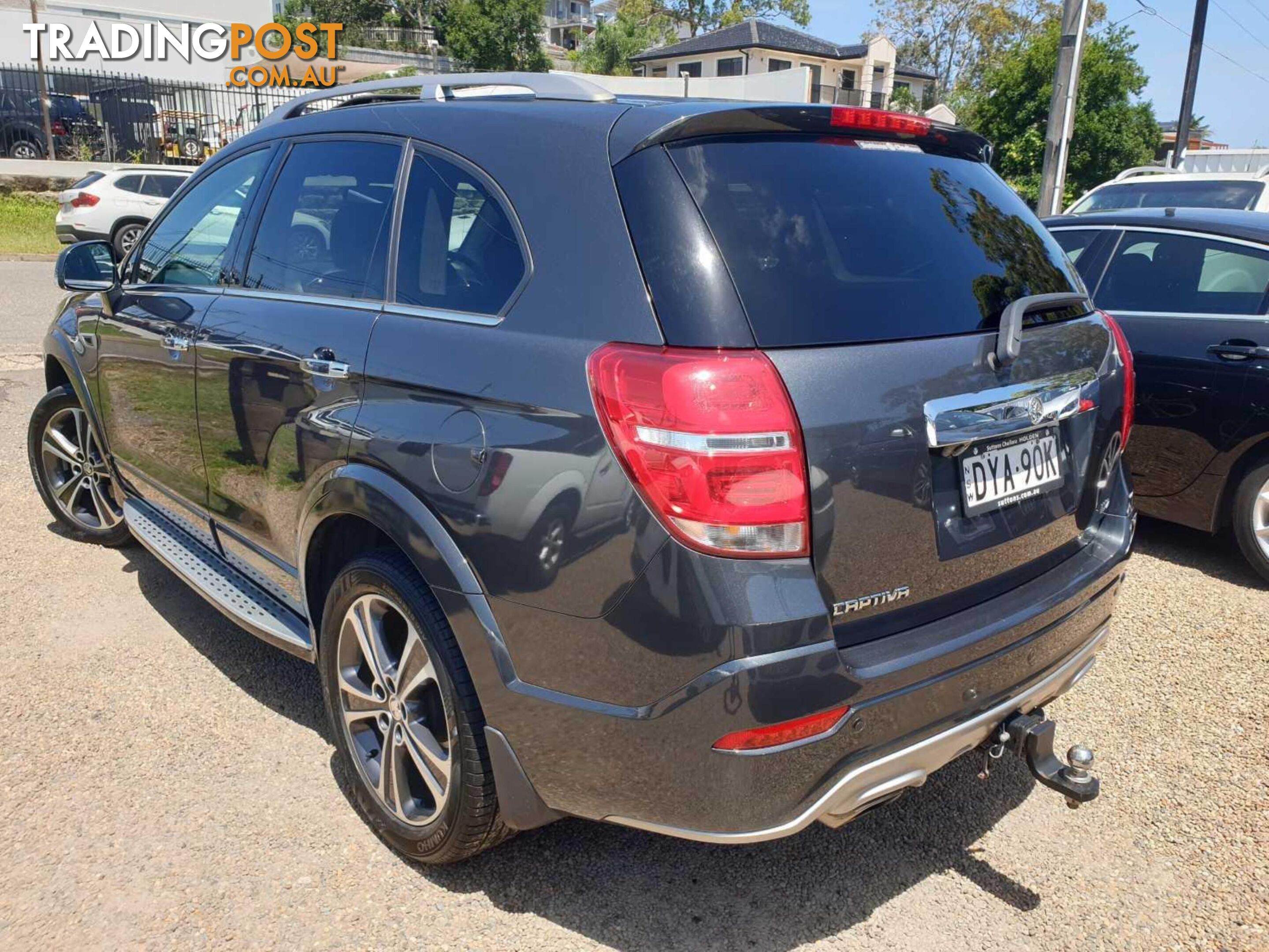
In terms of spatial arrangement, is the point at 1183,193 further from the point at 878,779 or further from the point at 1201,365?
the point at 878,779

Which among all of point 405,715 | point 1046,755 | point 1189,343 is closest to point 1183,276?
point 1189,343

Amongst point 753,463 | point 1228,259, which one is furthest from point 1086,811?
point 1228,259

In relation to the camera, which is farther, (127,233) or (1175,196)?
(127,233)

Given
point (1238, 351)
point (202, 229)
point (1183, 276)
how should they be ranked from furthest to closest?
point (1183, 276) < point (1238, 351) < point (202, 229)

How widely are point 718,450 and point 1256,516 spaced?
12.8 ft

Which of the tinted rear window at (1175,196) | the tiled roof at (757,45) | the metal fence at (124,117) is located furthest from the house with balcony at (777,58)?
the tinted rear window at (1175,196)

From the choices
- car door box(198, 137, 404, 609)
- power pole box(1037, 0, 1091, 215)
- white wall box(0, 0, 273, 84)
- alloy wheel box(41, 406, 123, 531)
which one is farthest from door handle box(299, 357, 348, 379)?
white wall box(0, 0, 273, 84)

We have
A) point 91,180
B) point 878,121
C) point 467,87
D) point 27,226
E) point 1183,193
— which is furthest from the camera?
point 27,226

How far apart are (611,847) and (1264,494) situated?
3635 mm

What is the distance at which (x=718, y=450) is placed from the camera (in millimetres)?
1937

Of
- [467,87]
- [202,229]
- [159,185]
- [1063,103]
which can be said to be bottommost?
[159,185]

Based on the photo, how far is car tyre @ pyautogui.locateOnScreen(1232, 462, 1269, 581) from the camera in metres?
4.73

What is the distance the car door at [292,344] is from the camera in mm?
2721

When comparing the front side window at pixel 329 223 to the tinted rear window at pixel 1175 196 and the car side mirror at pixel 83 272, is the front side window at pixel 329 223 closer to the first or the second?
the car side mirror at pixel 83 272
